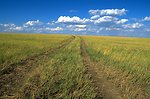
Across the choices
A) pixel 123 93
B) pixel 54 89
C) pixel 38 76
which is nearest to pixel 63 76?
pixel 38 76

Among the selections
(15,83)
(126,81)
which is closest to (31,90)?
(15,83)

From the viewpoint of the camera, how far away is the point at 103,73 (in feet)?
33.5

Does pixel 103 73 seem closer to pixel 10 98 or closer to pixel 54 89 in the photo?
pixel 54 89

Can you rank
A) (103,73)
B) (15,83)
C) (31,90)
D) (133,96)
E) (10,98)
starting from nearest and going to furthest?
1. (10,98)
2. (31,90)
3. (133,96)
4. (15,83)
5. (103,73)

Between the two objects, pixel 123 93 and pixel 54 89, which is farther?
pixel 123 93

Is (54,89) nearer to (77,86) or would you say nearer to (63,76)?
(77,86)

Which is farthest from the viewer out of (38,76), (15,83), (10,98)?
(38,76)

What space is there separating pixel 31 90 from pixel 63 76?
206 cm

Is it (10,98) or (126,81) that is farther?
(126,81)

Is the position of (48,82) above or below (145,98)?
above

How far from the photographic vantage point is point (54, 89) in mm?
6500

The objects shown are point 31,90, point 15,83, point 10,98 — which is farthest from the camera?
point 15,83

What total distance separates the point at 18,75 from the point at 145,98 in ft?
16.0

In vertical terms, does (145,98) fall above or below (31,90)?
below
